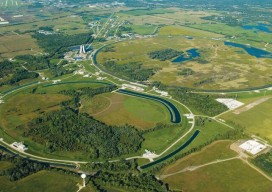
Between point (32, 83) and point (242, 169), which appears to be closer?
point (242, 169)

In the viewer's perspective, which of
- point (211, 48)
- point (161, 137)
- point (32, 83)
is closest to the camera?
point (161, 137)

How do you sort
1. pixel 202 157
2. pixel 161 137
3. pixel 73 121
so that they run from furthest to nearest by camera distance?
pixel 73 121 → pixel 161 137 → pixel 202 157

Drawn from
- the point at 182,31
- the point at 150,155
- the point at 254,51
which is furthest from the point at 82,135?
the point at 182,31

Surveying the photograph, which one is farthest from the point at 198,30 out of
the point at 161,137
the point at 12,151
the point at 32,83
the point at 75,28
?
the point at 12,151

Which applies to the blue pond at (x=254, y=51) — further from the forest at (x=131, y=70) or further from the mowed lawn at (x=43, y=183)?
the mowed lawn at (x=43, y=183)

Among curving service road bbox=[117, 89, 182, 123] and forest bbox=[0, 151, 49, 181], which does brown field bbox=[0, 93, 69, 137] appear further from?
curving service road bbox=[117, 89, 182, 123]

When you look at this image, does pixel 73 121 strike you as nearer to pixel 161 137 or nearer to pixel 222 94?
→ pixel 161 137
